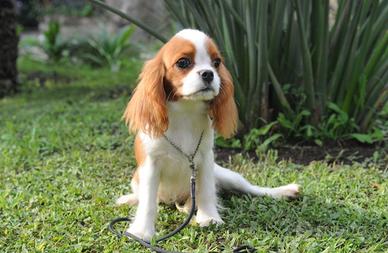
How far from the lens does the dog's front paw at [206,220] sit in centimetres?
313

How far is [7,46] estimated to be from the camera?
25.9 feet

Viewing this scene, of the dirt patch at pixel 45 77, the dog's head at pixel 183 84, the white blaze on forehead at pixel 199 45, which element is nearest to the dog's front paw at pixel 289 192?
the dog's head at pixel 183 84

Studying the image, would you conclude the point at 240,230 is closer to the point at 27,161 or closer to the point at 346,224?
the point at 346,224

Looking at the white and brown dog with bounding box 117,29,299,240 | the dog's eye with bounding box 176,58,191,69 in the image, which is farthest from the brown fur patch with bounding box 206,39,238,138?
the dog's eye with bounding box 176,58,191,69

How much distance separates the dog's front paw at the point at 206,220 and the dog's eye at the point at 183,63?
2.86 feet

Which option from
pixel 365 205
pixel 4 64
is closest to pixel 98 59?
pixel 4 64

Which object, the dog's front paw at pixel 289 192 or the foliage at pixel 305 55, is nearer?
the dog's front paw at pixel 289 192

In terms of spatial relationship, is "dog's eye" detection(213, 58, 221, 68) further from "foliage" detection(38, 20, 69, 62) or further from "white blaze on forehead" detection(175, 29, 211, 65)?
"foliage" detection(38, 20, 69, 62)

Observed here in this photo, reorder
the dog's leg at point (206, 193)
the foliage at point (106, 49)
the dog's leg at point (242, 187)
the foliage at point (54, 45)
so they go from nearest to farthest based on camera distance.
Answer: the dog's leg at point (206, 193) < the dog's leg at point (242, 187) < the foliage at point (106, 49) < the foliage at point (54, 45)

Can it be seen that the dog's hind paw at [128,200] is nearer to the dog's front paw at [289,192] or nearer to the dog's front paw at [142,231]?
the dog's front paw at [142,231]

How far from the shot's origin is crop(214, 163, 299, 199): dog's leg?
3607 mm

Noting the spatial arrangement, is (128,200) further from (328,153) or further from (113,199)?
(328,153)

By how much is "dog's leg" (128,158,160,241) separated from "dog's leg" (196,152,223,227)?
263 millimetres

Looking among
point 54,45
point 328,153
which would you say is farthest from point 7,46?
point 328,153
